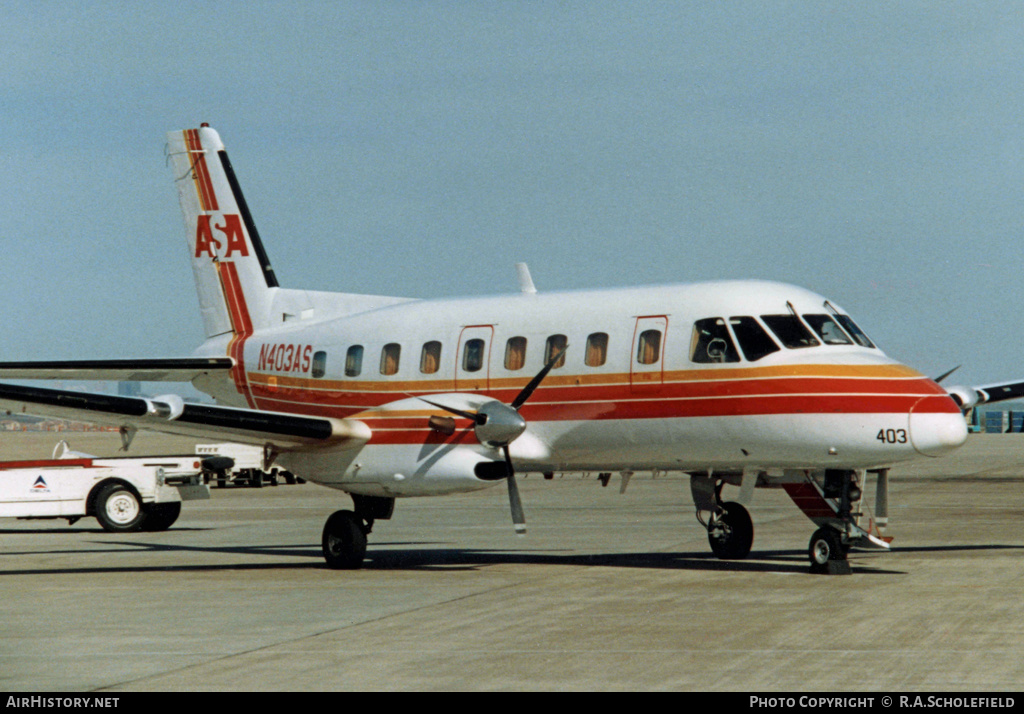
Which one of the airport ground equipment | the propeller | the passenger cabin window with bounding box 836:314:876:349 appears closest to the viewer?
the passenger cabin window with bounding box 836:314:876:349

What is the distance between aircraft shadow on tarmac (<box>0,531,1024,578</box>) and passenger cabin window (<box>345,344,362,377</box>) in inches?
107

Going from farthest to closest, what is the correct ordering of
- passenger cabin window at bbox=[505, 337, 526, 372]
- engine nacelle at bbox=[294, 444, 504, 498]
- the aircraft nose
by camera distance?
passenger cabin window at bbox=[505, 337, 526, 372]
engine nacelle at bbox=[294, 444, 504, 498]
the aircraft nose

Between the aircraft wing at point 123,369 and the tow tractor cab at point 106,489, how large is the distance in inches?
138

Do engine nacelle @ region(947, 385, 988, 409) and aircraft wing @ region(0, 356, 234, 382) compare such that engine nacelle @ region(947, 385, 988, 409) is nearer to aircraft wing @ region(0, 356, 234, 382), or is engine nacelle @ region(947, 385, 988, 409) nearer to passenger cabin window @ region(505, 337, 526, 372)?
passenger cabin window @ region(505, 337, 526, 372)

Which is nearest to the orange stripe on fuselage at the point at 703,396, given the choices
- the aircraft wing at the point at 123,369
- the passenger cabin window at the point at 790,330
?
the passenger cabin window at the point at 790,330

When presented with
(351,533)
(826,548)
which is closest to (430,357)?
(351,533)

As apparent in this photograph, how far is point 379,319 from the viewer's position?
18.8m

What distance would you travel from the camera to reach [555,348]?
16.8 metres

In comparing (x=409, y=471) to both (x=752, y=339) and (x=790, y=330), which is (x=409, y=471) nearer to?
(x=752, y=339)

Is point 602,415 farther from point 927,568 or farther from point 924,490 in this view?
point 924,490

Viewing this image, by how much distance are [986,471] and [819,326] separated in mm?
32600

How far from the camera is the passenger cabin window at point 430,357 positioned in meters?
17.8

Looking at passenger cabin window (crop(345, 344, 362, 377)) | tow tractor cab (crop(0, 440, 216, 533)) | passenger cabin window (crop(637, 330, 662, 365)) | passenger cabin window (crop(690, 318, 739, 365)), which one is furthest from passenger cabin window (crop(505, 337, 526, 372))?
tow tractor cab (crop(0, 440, 216, 533))

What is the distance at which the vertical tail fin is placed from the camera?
21.9 metres
